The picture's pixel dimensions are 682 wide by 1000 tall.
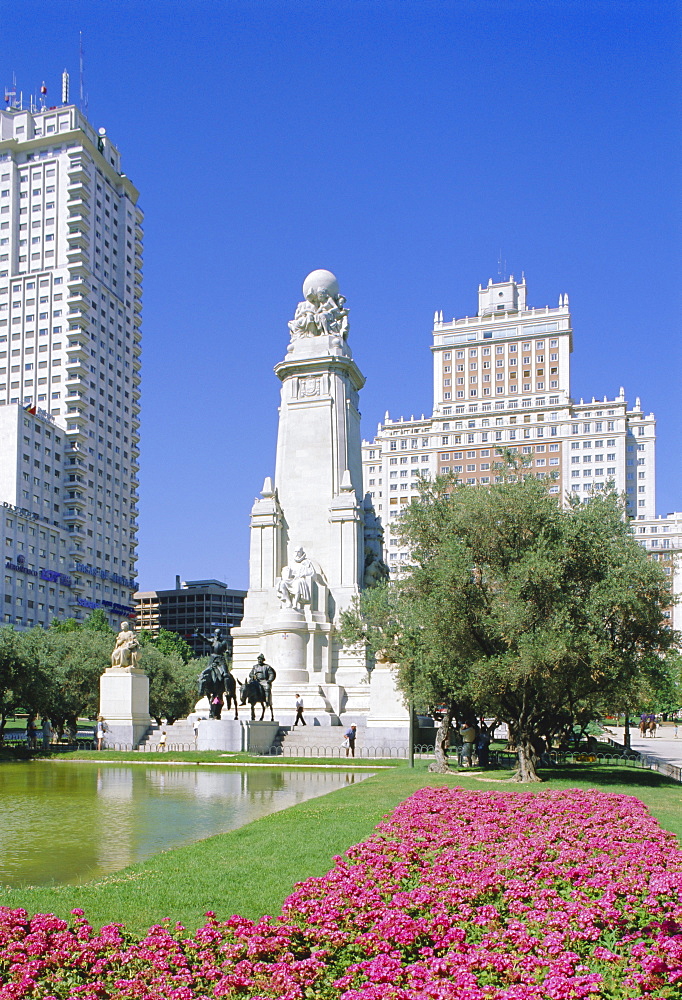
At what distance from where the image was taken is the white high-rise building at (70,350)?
10288cm

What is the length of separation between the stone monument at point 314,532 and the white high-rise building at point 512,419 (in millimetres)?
64938

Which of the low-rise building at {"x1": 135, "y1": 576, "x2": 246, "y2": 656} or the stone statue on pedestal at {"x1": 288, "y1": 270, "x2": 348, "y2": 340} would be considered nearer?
the stone statue on pedestal at {"x1": 288, "y1": 270, "x2": 348, "y2": 340}

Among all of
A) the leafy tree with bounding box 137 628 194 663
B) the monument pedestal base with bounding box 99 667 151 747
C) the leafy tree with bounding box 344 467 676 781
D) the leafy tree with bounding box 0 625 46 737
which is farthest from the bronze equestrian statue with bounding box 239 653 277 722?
the leafy tree with bounding box 137 628 194 663

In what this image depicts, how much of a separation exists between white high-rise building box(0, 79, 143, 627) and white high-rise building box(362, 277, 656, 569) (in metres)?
34.9

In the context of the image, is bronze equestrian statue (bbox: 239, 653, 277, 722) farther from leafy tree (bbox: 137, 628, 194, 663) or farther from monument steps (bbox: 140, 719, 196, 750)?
leafy tree (bbox: 137, 628, 194, 663)

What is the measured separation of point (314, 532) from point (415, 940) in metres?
43.3

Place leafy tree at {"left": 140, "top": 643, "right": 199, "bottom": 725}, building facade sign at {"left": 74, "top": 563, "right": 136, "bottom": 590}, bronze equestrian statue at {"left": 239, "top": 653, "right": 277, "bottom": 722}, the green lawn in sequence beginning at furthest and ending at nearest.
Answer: building facade sign at {"left": 74, "top": 563, "right": 136, "bottom": 590} → leafy tree at {"left": 140, "top": 643, "right": 199, "bottom": 725} → bronze equestrian statue at {"left": 239, "top": 653, "right": 277, "bottom": 722} → the green lawn

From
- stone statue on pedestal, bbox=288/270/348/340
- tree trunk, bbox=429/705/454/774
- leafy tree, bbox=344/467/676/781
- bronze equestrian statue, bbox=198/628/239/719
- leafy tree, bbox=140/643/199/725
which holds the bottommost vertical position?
leafy tree, bbox=140/643/199/725

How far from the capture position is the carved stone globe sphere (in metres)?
56.0

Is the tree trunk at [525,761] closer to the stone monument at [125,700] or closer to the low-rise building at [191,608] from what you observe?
the stone monument at [125,700]

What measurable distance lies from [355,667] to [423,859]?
35.4 meters

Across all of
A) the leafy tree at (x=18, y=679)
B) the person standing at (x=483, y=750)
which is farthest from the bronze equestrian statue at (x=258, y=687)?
the person standing at (x=483, y=750)

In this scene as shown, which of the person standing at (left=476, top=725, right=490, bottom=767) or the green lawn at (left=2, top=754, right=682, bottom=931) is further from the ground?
the green lawn at (left=2, top=754, right=682, bottom=931)

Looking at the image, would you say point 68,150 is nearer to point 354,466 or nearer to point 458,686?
point 354,466
